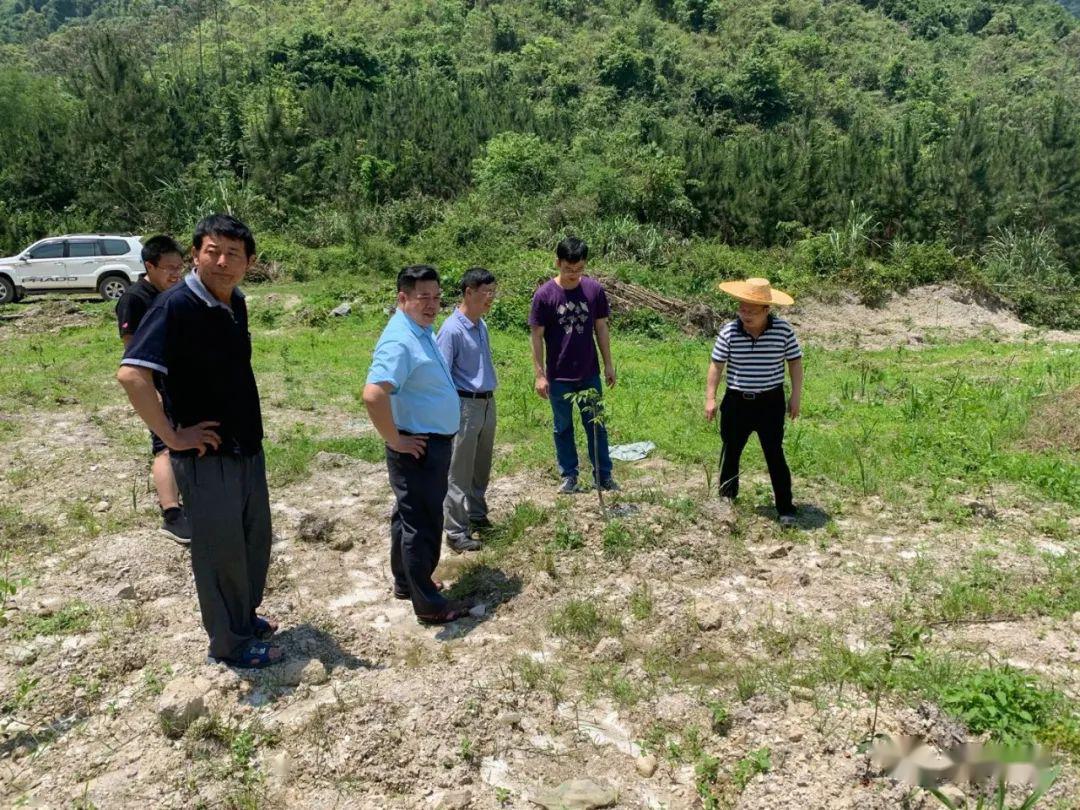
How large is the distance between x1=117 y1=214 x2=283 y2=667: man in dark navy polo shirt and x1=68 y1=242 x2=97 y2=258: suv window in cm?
1447

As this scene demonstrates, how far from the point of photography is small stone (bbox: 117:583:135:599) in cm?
390

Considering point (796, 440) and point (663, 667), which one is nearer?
point (663, 667)

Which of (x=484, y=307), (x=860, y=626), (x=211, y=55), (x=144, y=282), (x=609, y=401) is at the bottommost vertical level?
(x=609, y=401)

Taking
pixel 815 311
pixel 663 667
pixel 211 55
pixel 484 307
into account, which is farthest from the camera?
pixel 211 55

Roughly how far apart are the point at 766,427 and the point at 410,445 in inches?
89.2

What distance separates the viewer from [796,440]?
6.34 m

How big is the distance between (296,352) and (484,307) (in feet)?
22.6

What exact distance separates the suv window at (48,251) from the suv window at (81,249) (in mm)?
168

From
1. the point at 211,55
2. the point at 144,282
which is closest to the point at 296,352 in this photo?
the point at 144,282

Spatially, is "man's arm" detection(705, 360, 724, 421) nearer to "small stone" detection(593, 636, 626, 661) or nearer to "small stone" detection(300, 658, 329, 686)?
"small stone" detection(593, 636, 626, 661)

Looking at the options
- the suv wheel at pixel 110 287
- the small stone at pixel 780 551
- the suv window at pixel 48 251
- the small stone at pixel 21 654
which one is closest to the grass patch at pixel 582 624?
the small stone at pixel 780 551

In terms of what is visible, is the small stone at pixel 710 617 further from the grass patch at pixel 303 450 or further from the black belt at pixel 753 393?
the grass patch at pixel 303 450

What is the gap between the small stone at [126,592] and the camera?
3.90m

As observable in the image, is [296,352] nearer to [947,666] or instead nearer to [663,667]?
[663,667]
